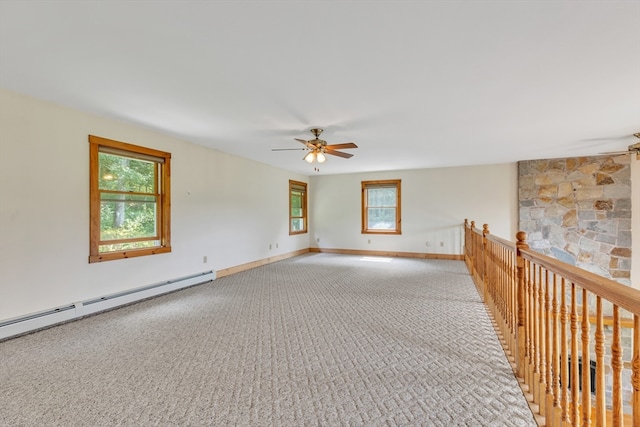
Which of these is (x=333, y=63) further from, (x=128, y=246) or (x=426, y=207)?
(x=426, y=207)

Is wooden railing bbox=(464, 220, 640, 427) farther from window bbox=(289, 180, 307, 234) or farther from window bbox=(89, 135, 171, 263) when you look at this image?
window bbox=(289, 180, 307, 234)

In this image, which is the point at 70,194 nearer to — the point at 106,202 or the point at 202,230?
the point at 106,202

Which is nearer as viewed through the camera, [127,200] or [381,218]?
[127,200]

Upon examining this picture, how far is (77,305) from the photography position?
3.30 m

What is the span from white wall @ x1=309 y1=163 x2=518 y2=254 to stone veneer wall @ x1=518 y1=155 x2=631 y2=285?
1.33 feet

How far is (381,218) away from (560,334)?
6.63 metres

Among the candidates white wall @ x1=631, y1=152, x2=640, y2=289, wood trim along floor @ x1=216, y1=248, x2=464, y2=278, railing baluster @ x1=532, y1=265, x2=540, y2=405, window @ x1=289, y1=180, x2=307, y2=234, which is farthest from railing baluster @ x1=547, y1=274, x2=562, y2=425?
window @ x1=289, y1=180, x2=307, y2=234

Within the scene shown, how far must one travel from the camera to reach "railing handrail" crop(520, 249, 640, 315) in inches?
37.4

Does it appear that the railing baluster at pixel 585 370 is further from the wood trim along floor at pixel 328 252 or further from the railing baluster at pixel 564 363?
the wood trim along floor at pixel 328 252

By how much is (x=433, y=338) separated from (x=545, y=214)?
17.6ft

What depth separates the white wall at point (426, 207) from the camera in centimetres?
696

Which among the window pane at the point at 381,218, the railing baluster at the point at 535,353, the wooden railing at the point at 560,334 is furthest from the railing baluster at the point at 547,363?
the window pane at the point at 381,218

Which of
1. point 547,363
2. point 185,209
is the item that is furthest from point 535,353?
point 185,209

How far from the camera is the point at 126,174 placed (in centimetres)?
401
